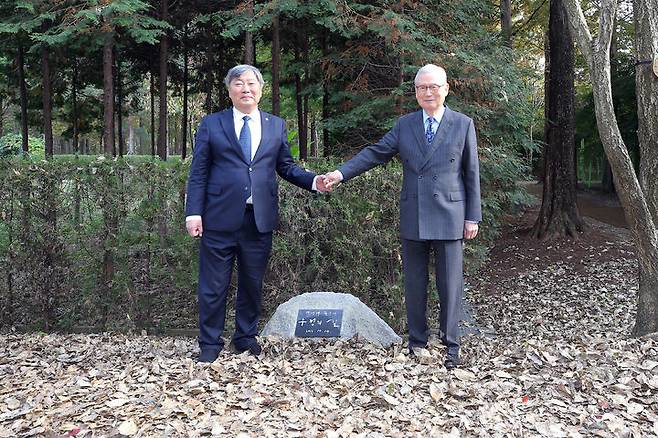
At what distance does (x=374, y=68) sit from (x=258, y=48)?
305 inches

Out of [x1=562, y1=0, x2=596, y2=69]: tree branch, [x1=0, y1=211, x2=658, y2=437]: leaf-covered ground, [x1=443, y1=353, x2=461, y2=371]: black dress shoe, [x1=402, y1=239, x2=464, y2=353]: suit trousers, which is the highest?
[x1=562, y1=0, x2=596, y2=69]: tree branch

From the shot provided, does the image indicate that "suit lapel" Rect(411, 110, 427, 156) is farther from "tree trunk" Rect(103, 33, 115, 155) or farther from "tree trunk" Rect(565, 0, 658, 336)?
"tree trunk" Rect(103, 33, 115, 155)

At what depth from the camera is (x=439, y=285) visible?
172 inches

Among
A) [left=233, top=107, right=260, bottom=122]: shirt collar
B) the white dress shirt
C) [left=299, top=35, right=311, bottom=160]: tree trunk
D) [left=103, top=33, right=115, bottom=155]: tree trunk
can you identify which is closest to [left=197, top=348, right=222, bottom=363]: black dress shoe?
the white dress shirt

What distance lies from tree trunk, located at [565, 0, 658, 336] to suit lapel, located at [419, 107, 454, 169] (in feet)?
5.46

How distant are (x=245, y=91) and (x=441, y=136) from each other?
1.37 meters

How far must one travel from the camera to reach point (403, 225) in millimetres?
4348

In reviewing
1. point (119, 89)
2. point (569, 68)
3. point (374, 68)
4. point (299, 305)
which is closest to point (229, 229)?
point (299, 305)

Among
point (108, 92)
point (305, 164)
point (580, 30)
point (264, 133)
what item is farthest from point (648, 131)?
point (108, 92)

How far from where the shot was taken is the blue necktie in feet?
14.0

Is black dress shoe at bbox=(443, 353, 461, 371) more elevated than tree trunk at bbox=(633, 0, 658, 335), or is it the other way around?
tree trunk at bbox=(633, 0, 658, 335)

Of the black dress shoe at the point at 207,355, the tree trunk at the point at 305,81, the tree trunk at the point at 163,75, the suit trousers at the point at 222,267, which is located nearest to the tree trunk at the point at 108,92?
the tree trunk at the point at 163,75

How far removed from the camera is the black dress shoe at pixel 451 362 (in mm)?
4215

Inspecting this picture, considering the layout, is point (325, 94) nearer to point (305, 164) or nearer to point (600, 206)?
point (305, 164)
